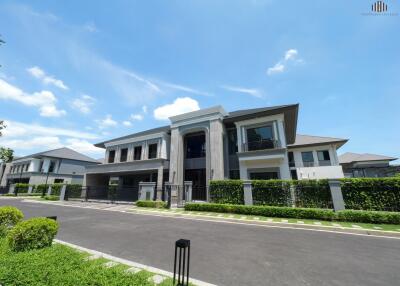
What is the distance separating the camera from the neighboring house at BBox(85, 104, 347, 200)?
55.0 ft

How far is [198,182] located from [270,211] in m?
10.1

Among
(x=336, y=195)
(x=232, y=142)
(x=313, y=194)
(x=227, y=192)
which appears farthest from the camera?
(x=232, y=142)

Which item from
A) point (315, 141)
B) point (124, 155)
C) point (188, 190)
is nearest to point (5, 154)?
point (124, 155)

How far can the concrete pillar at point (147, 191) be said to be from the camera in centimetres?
1856

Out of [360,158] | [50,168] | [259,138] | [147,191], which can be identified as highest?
[360,158]

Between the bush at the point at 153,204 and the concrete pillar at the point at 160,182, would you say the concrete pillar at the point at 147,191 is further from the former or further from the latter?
the bush at the point at 153,204

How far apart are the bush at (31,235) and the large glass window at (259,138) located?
15993mm

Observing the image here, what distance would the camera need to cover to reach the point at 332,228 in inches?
336

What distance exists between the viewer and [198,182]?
2064 centimetres

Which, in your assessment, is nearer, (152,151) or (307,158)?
(152,151)

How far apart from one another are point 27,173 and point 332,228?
51.5 metres

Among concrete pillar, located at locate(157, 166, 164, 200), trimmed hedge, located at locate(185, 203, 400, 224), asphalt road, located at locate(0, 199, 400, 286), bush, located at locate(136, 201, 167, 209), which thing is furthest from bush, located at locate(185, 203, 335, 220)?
concrete pillar, located at locate(157, 166, 164, 200)

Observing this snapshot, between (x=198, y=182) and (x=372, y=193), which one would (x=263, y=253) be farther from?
(x=198, y=182)

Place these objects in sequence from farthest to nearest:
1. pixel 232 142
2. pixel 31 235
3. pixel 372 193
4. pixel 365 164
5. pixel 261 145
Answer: pixel 365 164 < pixel 232 142 < pixel 261 145 < pixel 372 193 < pixel 31 235
